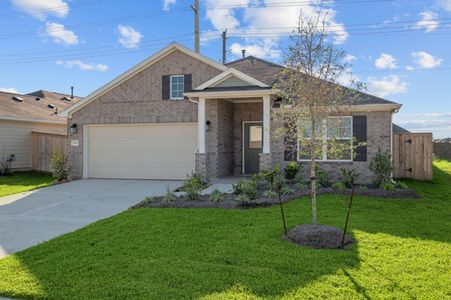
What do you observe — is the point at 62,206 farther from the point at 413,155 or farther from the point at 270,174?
the point at 413,155

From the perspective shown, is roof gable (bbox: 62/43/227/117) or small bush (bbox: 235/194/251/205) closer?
small bush (bbox: 235/194/251/205)

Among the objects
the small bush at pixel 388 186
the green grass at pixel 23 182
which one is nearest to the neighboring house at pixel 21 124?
the green grass at pixel 23 182

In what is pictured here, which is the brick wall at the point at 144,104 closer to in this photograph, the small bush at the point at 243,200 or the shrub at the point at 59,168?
the shrub at the point at 59,168

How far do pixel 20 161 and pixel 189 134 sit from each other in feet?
Result: 33.6

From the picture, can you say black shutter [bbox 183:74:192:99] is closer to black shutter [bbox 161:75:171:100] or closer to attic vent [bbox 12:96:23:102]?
black shutter [bbox 161:75:171:100]

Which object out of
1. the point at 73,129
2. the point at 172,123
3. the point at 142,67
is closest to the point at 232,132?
the point at 172,123

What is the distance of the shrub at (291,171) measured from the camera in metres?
13.1

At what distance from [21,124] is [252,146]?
1234 centimetres

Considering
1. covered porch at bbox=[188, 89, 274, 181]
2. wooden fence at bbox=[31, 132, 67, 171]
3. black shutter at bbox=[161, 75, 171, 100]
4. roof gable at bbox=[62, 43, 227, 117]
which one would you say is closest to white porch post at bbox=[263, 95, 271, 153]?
covered porch at bbox=[188, 89, 274, 181]

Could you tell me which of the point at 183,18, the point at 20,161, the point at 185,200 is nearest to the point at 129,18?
the point at 183,18

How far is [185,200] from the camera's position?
10.4 m

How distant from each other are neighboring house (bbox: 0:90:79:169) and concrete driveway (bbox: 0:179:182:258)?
21.0 ft

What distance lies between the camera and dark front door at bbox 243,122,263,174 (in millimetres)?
16078

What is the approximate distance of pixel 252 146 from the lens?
16.2 metres
